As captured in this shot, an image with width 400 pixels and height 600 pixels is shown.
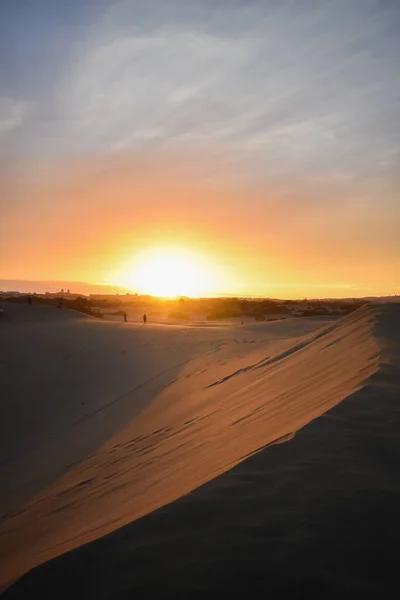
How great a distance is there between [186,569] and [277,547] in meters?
0.53

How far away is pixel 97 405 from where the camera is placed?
13109 mm

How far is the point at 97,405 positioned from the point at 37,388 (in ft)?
10.0

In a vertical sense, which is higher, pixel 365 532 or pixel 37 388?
pixel 365 532

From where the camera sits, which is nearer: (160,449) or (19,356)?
(160,449)

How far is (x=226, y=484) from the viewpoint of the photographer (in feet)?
11.8

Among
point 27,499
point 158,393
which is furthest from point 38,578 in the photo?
point 158,393

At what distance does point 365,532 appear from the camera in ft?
9.41

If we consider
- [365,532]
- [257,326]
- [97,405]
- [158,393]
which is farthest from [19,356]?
[365,532]

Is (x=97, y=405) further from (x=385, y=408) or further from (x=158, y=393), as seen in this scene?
(x=385, y=408)

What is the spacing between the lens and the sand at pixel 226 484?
2.73 meters

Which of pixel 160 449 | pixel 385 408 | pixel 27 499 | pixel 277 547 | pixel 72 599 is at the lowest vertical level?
pixel 27 499

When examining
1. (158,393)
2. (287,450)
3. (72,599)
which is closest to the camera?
(72,599)

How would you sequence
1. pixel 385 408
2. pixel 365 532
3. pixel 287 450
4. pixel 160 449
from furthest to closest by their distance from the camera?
1. pixel 160 449
2. pixel 385 408
3. pixel 287 450
4. pixel 365 532

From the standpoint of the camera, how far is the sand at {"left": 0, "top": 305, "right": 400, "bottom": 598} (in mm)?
2734
